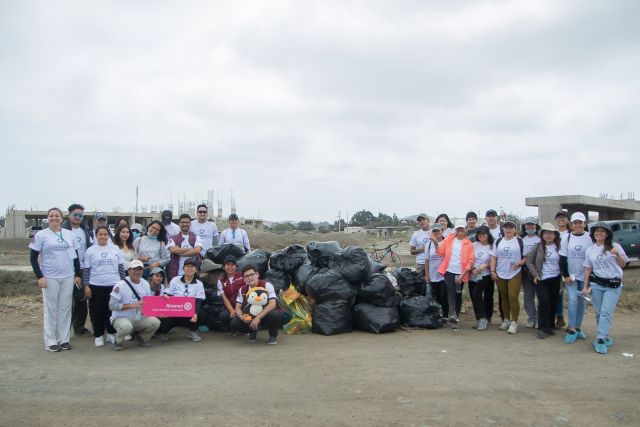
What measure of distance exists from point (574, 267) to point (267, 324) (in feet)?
11.4

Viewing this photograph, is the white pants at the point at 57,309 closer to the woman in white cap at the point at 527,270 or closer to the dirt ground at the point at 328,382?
the dirt ground at the point at 328,382

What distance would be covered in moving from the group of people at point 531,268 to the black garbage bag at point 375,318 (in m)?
0.79

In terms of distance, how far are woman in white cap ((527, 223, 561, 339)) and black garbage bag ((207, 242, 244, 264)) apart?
12.3ft

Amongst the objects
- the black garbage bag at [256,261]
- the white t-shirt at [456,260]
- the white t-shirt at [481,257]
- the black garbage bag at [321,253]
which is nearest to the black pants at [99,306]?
the black garbage bag at [256,261]

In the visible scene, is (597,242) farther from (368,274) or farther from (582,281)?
(368,274)

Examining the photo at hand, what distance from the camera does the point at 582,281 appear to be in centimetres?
507

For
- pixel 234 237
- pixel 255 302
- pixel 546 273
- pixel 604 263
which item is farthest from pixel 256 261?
pixel 604 263

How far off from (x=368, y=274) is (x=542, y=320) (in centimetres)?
210

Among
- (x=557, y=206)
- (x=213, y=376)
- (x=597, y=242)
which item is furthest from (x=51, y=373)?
(x=557, y=206)

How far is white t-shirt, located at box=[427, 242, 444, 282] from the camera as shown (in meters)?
6.11

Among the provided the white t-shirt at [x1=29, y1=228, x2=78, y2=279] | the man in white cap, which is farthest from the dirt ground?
the man in white cap

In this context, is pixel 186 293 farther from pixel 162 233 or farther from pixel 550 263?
pixel 550 263

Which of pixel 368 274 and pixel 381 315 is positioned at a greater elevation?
pixel 368 274

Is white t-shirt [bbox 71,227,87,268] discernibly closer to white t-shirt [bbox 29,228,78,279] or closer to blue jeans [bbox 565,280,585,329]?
white t-shirt [bbox 29,228,78,279]
